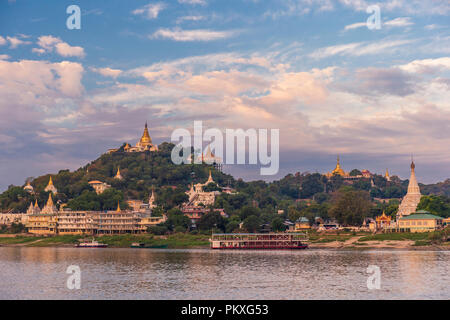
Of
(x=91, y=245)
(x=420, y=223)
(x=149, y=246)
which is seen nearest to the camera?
(x=420, y=223)

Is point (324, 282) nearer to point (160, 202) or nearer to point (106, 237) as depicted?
point (106, 237)

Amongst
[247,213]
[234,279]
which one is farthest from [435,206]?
[234,279]

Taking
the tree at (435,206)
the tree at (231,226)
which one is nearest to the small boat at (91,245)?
the tree at (231,226)

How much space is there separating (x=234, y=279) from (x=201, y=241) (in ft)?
203

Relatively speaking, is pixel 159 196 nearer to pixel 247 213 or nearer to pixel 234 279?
pixel 247 213

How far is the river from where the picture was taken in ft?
147

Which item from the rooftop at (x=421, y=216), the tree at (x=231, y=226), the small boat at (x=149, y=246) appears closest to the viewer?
the rooftop at (x=421, y=216)

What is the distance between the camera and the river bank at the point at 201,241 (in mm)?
97994

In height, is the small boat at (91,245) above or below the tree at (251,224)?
below

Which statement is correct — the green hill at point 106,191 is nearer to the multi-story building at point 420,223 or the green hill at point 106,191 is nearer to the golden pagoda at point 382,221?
the golden pagoda at point 382,221

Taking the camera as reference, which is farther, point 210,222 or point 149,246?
point 210,222

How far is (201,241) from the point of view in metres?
115

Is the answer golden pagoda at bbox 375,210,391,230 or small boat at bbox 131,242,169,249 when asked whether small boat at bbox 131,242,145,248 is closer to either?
small boat at bbox 131,242,169,249

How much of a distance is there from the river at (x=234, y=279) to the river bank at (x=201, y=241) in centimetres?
2363
